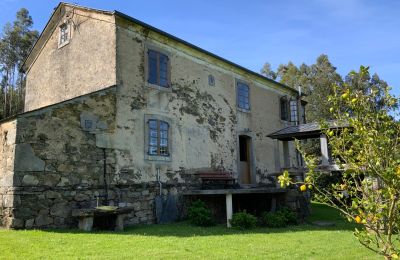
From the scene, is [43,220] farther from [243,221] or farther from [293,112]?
[293,112]

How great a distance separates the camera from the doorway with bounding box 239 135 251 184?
1578 centimetres

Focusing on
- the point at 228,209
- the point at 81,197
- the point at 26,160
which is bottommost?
the point at 228,209

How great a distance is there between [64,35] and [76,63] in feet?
5.44

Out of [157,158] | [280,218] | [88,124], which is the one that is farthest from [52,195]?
[280,218]

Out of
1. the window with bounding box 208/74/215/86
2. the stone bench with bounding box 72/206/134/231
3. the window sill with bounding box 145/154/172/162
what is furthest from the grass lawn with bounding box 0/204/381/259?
the window with bounding box 208/74/215/86

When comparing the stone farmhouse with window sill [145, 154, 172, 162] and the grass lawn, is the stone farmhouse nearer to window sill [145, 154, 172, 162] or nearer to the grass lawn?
window sill [145, 154, 172, 162]

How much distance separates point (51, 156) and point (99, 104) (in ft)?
6.57

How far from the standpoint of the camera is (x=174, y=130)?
12.5 metres

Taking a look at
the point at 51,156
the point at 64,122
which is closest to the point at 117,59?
the point at 64,122

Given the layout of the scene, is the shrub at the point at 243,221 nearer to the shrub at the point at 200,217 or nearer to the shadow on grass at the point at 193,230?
the shadow on grass at the point at 193,230

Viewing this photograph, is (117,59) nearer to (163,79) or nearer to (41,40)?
(163,79)

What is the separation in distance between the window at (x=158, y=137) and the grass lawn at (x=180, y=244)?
268 cm

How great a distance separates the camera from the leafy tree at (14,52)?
29.6 meters

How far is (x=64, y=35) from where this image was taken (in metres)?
13.6
